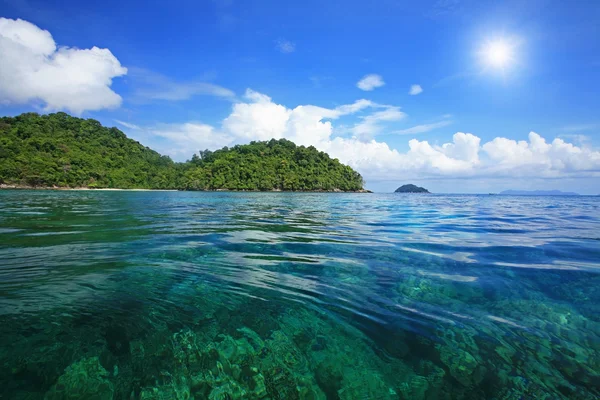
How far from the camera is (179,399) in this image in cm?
267

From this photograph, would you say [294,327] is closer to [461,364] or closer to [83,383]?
[461,364]

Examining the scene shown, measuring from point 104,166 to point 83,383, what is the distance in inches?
6849

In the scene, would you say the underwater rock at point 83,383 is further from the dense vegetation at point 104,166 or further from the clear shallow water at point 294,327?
the dense vegetation at point 104,166

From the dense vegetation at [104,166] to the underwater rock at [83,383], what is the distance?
139062 mm

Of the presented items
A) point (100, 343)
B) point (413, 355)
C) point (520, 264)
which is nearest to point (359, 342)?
point (413, 355)

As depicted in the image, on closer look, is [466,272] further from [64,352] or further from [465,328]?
[64,352]

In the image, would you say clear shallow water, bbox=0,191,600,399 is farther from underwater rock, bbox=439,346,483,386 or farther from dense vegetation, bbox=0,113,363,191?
dense vegetation, bbox=0,113,363,191

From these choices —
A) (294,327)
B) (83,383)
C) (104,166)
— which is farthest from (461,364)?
(104,166)

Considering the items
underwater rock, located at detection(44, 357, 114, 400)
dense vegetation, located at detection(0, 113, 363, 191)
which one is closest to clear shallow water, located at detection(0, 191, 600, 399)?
underwater rock, located at detection(44, 357, 114, 400)

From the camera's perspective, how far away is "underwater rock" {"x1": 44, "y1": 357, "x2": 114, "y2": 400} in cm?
260

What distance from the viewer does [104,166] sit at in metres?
143

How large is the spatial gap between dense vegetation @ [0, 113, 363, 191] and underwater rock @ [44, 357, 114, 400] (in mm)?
139062

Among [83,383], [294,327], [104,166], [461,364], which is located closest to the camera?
[83,383]

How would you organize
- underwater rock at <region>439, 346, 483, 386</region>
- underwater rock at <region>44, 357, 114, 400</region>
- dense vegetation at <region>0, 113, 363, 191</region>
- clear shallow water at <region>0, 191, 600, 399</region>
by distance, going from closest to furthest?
underwater rock at <region>44, 357, 114, 400</region>, clear shallow water at <region>0, 191, 600, 399</region>, underwater rock at <region>439, 346, 483, 386</region>, dense vegetation at <region>0, 113, 363, 191</region>
